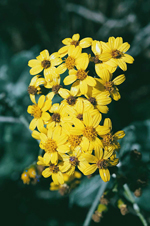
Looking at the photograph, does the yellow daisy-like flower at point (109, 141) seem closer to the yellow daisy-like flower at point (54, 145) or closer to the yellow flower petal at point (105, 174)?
the yellow flower petal at point (105, 174)

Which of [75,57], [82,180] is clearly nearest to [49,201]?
[82,180]

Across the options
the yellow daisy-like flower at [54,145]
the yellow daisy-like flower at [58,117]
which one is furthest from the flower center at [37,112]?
the yellow daisy-like flower at [54,145]

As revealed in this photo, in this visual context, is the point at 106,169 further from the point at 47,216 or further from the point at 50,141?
the point at 47,216

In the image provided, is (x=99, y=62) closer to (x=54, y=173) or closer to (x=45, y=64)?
(x=45, y=64)

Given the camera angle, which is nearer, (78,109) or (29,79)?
(78,109)

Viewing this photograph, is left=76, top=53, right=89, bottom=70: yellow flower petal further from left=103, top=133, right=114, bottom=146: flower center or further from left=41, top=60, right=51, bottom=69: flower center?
left=103, top=133, right=114, bottom=146: flower center

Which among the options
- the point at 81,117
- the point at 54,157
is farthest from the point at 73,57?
the point at 54,157
